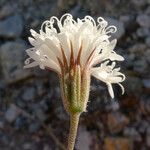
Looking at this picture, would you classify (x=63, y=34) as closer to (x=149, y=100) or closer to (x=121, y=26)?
(x=149, y=100)

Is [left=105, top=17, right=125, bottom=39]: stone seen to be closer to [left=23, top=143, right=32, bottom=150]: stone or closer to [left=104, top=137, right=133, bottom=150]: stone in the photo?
[left=104, top=137, right=133, bottom=150]: stone

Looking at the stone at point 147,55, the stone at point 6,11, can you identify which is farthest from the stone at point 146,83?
the stone at point 6,11

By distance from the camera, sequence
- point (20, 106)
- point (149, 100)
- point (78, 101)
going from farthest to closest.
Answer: point (20, 106) → point (149, 100) → point (78, 101)

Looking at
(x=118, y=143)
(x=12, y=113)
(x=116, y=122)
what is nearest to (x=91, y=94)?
(x=116, y=122)

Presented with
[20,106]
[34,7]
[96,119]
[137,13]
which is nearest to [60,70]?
[96,119]

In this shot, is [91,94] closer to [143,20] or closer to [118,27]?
[118,27]

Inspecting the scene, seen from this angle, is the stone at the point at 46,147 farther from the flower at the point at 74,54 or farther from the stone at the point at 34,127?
the flower at the point at 74,54
